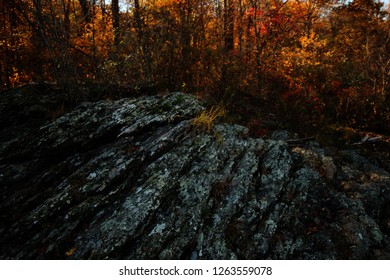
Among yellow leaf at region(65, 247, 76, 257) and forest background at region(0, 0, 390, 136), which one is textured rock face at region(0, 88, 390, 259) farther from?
forest background at region(0, 0, 390, 136)

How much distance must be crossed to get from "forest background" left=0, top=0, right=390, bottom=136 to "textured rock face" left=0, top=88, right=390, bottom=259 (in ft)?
4.86

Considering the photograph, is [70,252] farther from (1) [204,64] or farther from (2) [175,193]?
(1) [204,64]

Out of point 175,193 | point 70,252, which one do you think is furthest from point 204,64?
point 70,252

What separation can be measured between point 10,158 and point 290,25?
9549 millimetres

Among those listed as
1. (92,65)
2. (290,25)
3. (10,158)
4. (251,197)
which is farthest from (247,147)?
(290,25)

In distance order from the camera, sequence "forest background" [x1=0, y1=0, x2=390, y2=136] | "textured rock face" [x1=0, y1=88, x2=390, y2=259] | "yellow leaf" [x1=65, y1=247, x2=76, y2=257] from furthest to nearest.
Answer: "forest background" [x1=0, y1=0, x2=390, y2=136], "textured rock face" [x1=0, y1=88, x2=390, y2=259], "yellow leaf" [x1=65, y1=247, x2=76, y2=257]

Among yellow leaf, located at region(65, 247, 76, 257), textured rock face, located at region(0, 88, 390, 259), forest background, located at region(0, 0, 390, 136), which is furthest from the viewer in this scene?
forest background, located at region(0, 0, 390, 136)

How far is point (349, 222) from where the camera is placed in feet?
13.5

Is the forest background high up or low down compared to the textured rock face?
up

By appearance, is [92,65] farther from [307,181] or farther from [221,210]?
[307,181]

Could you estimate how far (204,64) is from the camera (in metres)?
7.46

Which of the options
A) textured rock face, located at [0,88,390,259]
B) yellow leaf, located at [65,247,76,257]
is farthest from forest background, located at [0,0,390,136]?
yellow leaf, located at [65,247,76,257]

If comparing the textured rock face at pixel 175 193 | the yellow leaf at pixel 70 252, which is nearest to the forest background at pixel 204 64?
the textured rock face at pixel 175 193

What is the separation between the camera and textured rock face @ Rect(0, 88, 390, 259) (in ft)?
12.1
